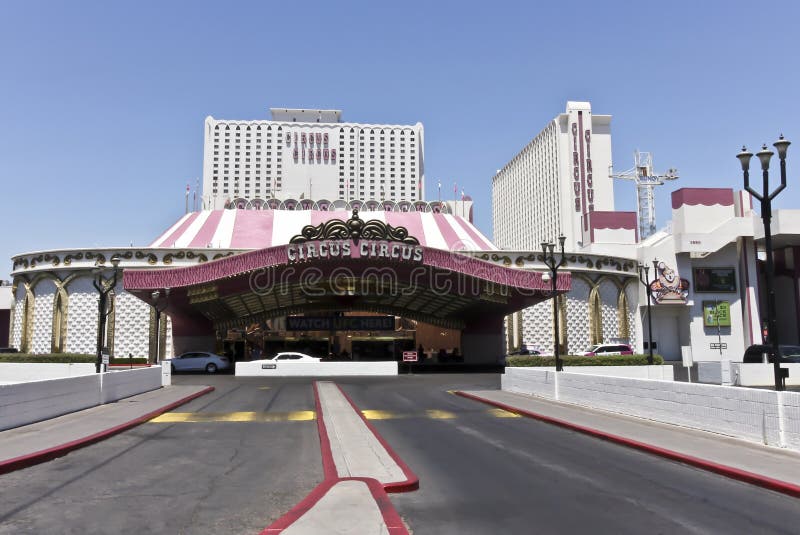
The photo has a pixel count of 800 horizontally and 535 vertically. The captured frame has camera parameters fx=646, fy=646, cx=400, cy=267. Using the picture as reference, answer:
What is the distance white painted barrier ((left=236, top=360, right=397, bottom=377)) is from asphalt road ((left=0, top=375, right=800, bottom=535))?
24885 mm

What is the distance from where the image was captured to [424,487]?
920 centimetres

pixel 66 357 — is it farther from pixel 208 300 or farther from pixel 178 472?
pixel 178 472

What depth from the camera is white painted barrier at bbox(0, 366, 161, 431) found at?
50.1 feet

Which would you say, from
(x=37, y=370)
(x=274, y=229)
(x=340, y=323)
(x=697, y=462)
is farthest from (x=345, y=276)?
(x=697, y=462)

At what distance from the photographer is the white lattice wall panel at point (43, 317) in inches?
1884

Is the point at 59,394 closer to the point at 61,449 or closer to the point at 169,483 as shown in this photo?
the point at 61,449

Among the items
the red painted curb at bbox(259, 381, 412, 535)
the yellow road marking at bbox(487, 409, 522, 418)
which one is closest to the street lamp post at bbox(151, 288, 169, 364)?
the yellow road marking at bbox(487, 409, 522, 418)

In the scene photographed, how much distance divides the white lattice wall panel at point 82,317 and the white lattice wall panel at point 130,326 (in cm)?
178

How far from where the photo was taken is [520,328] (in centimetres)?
5053

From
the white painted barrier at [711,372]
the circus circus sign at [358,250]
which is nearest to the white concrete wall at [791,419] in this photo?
the white painted barrier at [711,372]

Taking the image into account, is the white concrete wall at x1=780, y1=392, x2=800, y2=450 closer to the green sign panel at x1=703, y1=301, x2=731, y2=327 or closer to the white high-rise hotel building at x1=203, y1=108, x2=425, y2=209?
the green sign panel at x1=703, y1=301, x2=731, y2=327

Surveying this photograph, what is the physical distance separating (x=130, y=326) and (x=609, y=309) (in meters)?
37.7

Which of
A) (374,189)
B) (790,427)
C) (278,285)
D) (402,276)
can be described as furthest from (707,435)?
(374,189)

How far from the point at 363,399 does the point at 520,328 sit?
28.4 m
